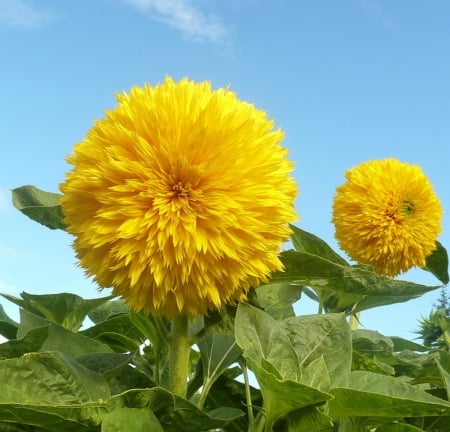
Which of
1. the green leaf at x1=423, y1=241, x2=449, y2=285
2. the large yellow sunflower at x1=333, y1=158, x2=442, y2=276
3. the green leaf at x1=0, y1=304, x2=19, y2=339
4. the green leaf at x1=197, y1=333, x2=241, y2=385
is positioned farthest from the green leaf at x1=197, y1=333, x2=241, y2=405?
the green leaf at x1=423, y1=241, x2=449, y2=285

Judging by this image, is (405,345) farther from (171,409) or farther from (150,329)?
(171,409)

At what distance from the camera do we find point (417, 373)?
3.76ft

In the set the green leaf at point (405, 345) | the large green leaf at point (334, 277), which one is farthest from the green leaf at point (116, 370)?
the green leaf at point (405, 345)

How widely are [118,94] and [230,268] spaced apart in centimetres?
27

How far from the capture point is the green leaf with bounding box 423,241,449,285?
183cm

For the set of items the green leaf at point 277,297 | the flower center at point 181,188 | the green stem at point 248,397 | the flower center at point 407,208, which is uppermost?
the flower center at point 407,208

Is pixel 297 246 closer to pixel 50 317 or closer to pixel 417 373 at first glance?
pixel 417 373

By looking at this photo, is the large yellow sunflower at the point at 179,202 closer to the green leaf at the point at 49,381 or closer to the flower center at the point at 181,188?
the flower center at the point at 181,188

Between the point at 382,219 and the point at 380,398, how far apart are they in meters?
1.04

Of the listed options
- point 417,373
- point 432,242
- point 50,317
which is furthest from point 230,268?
point 432,242

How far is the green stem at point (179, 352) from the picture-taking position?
90 cm

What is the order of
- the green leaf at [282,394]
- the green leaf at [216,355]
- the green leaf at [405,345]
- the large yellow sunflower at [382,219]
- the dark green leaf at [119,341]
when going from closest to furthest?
the green leaf at [282,394], the green leaf at [216,355], the dark green leaf at [119,341], the green leaf at [405,345], the large yellow sunflower at [382,219]

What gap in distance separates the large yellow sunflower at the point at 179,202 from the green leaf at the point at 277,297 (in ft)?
0.78

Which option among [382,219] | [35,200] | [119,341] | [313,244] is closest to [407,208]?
[382,219]
